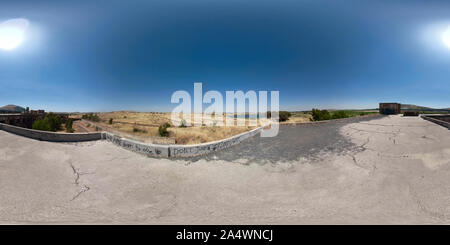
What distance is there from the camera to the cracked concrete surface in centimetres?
304

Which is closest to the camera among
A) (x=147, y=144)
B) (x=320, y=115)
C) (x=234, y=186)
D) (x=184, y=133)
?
(x=234, y=186)

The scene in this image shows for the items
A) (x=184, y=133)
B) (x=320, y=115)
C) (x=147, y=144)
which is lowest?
(x=184, y=133)

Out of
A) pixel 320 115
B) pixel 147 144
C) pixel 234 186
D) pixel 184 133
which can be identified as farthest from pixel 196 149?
pixel 320 115

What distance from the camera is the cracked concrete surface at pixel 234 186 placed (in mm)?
3041

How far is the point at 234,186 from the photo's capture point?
13.5 ft

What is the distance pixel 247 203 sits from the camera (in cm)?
344

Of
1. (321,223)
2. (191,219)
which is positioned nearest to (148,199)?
(191,219)

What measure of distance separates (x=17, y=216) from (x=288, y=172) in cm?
567

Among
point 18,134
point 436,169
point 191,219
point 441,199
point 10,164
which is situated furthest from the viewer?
point 18,134

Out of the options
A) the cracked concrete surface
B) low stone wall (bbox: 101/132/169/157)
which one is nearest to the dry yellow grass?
low stone wall (bbox: 101/132/169/157)

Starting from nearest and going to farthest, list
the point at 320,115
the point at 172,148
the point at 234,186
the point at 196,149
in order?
the point at 234,186 < the point at 172,148 < the point at 196,149 < the point at 320,115

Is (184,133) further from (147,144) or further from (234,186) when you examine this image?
(234,186)

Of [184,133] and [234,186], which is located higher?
[234,186]

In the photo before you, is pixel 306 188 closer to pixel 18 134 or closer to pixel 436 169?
pixel 436 169
